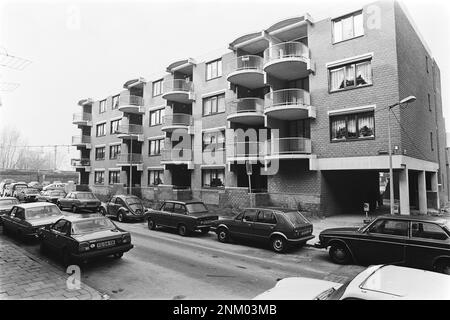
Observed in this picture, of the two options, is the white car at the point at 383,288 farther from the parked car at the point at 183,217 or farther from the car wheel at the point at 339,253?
the parked car at the point at 183,217

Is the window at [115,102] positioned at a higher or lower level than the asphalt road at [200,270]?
higher

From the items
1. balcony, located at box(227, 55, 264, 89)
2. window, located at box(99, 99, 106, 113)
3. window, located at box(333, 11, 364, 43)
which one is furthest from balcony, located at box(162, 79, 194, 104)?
window, located at box(99, 99, 106, 113)

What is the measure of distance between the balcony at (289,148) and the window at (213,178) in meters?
6.05

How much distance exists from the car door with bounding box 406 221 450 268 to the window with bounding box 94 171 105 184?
124 feet

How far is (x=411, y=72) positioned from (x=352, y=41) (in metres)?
4.46

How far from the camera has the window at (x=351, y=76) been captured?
1656 centimetres

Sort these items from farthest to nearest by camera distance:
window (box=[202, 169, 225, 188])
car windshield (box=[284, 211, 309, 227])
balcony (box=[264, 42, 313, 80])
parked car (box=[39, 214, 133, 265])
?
window (box=[202, 169, 225, 188]), balcony (box=[264, 42, 313, 80]), car windshield (box=[284, 211, 309, 227]), parked car (box=[39, 214, 133, 265])

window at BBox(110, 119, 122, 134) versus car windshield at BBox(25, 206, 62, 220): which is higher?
window at BBox(110, 119, 122, 134)

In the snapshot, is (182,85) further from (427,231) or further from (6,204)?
(427,231)

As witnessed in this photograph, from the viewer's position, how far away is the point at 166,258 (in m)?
9.27

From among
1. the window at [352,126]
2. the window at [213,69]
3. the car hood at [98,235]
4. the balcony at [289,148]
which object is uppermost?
the window at [213,69]

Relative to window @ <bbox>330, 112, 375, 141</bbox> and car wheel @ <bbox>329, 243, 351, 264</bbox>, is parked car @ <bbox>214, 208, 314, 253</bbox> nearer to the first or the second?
car wheel @ <bbox>329, 243, 351, 264</bbox>

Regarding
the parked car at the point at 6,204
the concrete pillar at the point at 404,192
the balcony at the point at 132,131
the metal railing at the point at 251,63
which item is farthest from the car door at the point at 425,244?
the balcony at the point at 132,131

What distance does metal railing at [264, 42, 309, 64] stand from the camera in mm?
Answer: 18511
